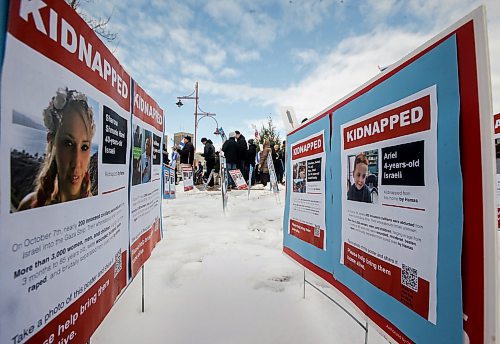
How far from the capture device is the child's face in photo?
4.29ft

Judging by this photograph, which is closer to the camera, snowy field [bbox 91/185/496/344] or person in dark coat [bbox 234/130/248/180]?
snowy field [bbox 91/185/496/344]

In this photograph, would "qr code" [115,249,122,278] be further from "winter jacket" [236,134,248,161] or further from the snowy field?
"winter jacket" [236,134,248,161]

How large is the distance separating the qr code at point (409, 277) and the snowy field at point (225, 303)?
73cm

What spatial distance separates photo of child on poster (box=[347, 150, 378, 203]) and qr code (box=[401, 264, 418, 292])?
293 millimetres

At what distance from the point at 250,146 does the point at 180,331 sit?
8150 mm

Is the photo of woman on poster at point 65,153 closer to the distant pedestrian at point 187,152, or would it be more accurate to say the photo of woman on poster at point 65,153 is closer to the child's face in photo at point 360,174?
the child's face in photo at point 360,174

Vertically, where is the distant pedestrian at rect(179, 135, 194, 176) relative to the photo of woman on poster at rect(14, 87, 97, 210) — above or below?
above

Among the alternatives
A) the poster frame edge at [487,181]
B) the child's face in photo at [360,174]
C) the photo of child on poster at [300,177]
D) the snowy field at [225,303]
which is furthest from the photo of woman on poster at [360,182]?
the snowy field at [225,303]

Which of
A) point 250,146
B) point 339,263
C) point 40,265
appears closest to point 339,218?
point 339,263

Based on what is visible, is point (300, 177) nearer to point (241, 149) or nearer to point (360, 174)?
point (360, 174)

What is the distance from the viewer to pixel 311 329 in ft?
5.53

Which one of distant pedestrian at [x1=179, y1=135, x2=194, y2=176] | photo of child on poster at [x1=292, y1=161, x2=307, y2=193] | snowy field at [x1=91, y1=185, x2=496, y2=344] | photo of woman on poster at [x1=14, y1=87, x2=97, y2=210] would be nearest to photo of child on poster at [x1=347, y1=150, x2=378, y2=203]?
photo of child on poster at [x1=292, y1=161, x2=307, y2=193]

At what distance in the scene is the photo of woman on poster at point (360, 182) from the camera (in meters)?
1.29

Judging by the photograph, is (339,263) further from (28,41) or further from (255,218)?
(255,218)
